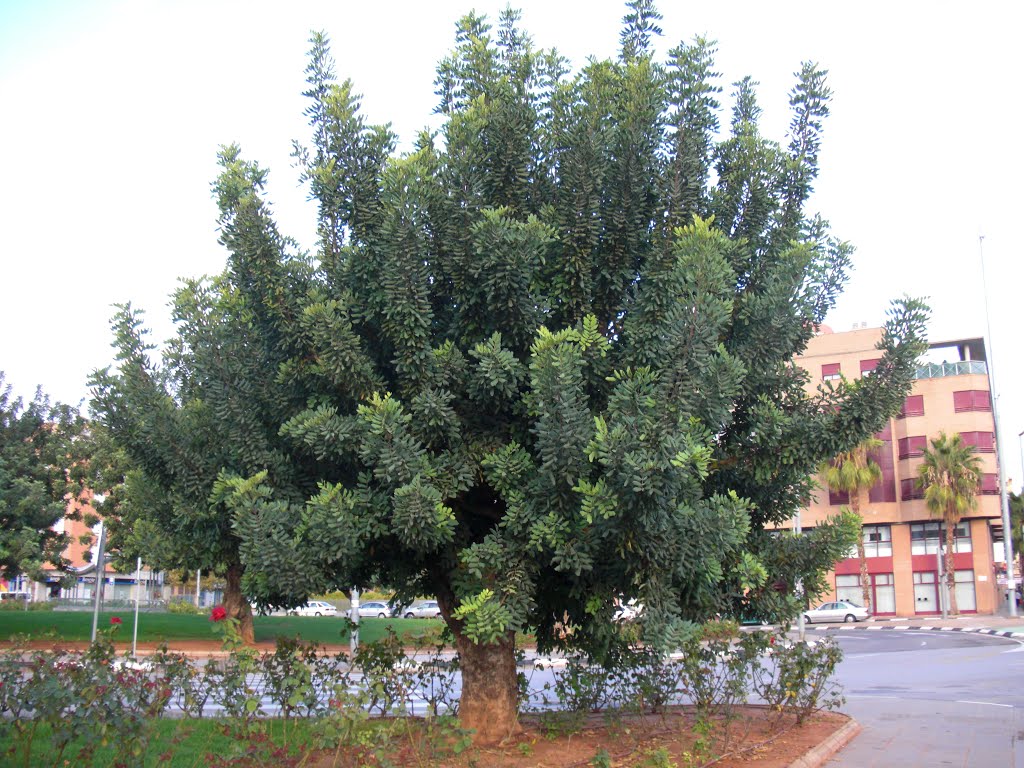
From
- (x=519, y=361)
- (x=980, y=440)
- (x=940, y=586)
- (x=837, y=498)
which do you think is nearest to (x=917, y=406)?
(x=980, y=440)

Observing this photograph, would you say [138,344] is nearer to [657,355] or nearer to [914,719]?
[657,355]

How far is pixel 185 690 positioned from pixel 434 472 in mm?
2474

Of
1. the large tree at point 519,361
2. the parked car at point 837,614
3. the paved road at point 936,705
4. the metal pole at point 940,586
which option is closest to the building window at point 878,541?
the metal pole at point 940,586

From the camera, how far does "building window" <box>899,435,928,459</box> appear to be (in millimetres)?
50125

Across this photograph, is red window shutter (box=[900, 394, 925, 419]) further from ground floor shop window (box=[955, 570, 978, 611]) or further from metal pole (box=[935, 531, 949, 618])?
ground floor shop window (box=[955, 570, 978, 611])

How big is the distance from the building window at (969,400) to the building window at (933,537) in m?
6.01

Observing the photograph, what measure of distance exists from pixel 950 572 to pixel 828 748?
136 feet

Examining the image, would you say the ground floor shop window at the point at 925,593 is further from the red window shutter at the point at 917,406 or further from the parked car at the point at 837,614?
the red window shutter at the point at 917,406

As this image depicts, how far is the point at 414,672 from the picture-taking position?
10.2 meters

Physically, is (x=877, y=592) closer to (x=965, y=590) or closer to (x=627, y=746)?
(x=965, y=590)

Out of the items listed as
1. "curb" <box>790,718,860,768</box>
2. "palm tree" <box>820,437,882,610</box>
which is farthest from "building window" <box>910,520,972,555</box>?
"curb" <box>790,718,860,768</box>

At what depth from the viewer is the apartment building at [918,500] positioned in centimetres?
4909

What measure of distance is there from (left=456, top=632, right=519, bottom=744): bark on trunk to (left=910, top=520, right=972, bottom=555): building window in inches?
1811

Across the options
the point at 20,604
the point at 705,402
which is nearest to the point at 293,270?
the point at 705,402
